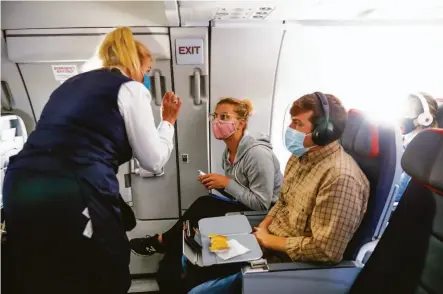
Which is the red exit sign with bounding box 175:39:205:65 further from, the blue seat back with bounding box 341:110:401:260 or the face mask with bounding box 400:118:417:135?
the face mask with bounding box 400:118:417:135

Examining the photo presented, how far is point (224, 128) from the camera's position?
229 centimetres

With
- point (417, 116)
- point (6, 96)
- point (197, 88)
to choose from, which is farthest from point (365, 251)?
point (6, 96)

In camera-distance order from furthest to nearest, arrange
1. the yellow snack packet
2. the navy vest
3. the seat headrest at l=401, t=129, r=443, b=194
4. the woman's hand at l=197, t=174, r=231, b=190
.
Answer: the woman's hand at l=197, t=174, r=231, b=190
the yellow snack packet
the navy vest
the seat headrest at l=401, t=129, r=443, b=194

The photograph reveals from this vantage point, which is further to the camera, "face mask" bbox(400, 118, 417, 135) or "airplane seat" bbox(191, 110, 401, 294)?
"face mask" bbox(400, 118, 417, 135)

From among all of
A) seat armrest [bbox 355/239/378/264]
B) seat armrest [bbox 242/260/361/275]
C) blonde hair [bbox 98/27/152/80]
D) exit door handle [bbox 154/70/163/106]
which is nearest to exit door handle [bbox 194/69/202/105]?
exit door handle [bbox 154/70/163/106]

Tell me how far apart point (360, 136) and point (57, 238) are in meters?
1.43

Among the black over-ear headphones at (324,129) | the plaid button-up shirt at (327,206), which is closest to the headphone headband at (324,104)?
the black over-ear headphones at (324,129)

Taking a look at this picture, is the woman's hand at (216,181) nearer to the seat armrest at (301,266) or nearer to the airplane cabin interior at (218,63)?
the airplane cabin interior at (218,63)

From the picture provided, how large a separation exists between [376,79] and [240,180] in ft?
5.55

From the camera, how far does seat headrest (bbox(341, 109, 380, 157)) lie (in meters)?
1.41

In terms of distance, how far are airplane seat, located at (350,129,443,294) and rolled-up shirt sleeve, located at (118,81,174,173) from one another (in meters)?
1.06

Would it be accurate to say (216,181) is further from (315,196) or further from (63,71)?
(63,71)

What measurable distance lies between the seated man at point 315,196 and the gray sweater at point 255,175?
0.21m

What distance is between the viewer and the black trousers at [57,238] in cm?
133
